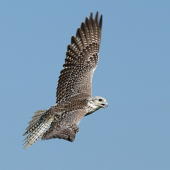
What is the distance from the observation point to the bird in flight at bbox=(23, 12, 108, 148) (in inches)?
694

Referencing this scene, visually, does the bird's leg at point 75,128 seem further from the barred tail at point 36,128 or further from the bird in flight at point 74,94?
the barred tail at point 36,128

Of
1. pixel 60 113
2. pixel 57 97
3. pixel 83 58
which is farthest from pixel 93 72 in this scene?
pixel 60 113

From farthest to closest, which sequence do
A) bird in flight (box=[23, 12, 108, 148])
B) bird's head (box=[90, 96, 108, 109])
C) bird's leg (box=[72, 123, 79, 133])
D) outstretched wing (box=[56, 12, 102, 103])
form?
outstretched wing (box=[56, 12, 102, 103]) → bird's head (box=[90, 96, 108, 109]) → bird in flight (box=[23, 12, 108, 148]) → bird's leg (box=[72, 123, 79, 133])

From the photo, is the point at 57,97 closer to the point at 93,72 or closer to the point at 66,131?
the point at 93,72

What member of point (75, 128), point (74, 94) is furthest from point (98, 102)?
point (75, 128)

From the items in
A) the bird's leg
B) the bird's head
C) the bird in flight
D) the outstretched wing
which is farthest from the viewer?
the outstretched wing

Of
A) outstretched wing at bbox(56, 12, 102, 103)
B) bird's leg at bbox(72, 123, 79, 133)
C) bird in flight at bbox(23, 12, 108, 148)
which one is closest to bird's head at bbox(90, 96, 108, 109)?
bird in flight at bbox(23, 12, 108, 148)

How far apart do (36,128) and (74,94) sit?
260 cm

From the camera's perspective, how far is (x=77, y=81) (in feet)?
68.9

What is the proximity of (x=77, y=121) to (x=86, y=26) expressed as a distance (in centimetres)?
639

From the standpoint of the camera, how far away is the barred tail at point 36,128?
61.7 feet

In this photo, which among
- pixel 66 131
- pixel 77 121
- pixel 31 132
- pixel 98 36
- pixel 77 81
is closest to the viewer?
pixel 66 131

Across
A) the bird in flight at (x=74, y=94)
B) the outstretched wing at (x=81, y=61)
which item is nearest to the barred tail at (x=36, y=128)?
the bird in flight at (x=74, y=94)

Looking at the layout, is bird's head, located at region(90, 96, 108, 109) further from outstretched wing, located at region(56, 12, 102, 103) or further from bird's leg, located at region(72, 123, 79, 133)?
bird's leg, located at region(72, 123, 79, 133)
